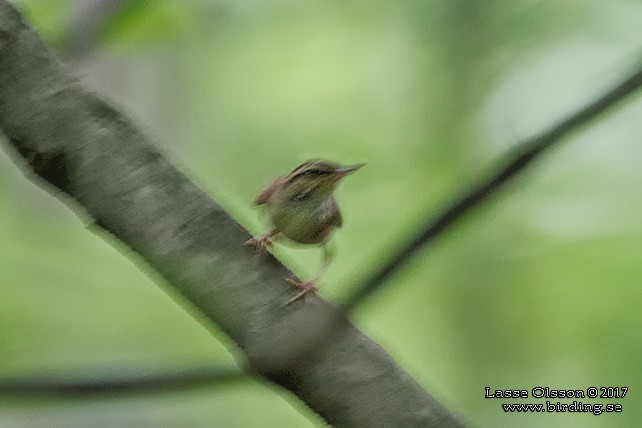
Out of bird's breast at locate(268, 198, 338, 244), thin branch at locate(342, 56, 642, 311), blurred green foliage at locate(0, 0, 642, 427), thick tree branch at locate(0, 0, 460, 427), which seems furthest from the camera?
blurred green foliage at locate(0, 0, 642, 427)

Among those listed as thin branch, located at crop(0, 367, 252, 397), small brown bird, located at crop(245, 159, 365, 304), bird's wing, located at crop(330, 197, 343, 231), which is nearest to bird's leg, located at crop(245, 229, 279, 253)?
thin branch, located at crop(0, 367, 252, 397)

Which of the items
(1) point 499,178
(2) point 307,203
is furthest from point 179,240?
(2) point 307,203

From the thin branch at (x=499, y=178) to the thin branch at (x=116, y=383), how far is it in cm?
15

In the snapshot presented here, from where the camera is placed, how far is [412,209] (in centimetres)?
189

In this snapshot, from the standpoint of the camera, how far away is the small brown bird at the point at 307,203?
1.21 metres

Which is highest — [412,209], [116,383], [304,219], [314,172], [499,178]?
[412,209]

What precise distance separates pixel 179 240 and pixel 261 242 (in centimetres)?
11

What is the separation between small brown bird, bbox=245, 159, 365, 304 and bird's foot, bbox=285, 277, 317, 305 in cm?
36

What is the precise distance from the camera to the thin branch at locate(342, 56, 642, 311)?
1.96 feet

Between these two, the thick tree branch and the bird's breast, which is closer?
the thick tree branch

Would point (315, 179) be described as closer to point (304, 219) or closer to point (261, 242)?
point (304, 219)

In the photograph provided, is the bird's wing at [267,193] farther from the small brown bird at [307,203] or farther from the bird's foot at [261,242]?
the bird's foot at [261,242]

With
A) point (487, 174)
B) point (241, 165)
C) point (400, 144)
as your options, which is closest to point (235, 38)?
point (241, 165)

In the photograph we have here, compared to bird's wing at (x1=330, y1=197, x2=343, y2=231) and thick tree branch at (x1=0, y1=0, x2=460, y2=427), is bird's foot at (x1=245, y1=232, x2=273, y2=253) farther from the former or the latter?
bird's wing at (x1=330, y1=197, x2=343, y2=231)
